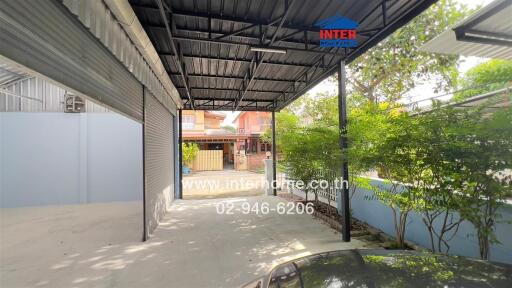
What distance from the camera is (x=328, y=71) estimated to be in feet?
14.5

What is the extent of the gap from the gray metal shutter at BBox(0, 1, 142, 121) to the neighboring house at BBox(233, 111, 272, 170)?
573 inches

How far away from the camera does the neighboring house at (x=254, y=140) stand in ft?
56.4

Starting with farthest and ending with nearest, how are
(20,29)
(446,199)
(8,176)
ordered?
1. (8,176)
2. (446,199)
3. (20,29)

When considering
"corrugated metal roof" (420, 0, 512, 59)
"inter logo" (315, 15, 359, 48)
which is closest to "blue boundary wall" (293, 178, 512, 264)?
"corrugated metal roof" (420, 0, 512, 59)

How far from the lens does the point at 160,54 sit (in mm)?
4246

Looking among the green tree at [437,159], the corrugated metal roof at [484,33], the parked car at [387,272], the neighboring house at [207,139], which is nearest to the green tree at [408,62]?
the corrugated metal roof at [484,33]

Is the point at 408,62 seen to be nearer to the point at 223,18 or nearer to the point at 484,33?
the point at 484,33

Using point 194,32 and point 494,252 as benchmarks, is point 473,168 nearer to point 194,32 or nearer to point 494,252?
point 494,252

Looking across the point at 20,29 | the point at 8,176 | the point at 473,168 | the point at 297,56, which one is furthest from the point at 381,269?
the point at 8,176

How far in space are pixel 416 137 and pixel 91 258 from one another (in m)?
4.57

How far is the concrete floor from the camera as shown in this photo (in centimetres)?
272

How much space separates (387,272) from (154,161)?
4516mm

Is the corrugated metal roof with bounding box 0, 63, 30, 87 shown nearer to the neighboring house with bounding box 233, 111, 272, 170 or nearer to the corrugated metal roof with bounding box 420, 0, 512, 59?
the corrugated metal roof with bounding box 420, 0, 512, 59

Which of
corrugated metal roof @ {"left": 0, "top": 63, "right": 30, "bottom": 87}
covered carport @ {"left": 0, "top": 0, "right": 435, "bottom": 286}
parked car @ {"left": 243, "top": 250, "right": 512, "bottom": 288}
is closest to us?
parked car @ {"left": 243, "top": 250, "right": 512, "bottom": 288}
